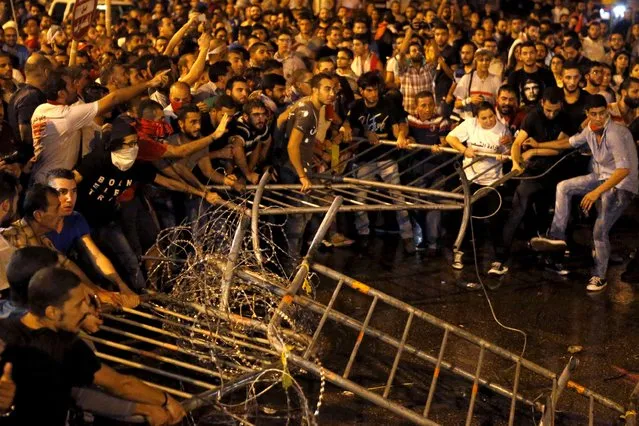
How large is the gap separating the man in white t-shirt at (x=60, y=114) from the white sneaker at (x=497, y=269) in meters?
3.54

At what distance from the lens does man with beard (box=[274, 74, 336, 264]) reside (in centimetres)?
867

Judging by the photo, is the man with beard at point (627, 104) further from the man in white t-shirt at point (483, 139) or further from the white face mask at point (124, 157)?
the white face mask at point (124, 157)

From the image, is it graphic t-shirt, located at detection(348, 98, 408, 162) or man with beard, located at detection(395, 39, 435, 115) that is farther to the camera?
man with beard, located at detection(395, 39, 435, 115)

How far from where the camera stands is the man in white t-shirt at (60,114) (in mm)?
7555

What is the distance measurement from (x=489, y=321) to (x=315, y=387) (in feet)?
6.53

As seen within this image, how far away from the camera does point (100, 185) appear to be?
7449 mm

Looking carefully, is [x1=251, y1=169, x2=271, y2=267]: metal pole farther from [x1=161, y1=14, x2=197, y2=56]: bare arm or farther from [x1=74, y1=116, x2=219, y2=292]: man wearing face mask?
[x1=161, y1=14, x2=197, y2=56]: bare arm

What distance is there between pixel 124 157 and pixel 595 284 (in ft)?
14.1

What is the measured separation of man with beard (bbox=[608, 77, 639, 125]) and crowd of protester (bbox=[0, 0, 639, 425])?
0.08 ft

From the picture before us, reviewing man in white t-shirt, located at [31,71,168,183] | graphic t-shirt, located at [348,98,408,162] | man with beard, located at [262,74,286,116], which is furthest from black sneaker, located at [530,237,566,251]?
man in white t-shirt, located at [31,71,168,183]

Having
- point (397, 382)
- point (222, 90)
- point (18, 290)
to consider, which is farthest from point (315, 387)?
point (222, 90)

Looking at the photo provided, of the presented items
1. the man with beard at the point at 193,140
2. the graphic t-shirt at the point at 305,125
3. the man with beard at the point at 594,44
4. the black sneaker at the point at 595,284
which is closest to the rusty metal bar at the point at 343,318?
the man with beard at the point at 193,140

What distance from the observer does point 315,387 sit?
22.3 ft

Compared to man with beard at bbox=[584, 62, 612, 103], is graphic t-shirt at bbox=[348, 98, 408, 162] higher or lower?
lower
